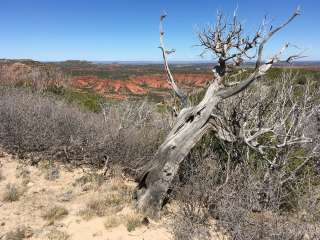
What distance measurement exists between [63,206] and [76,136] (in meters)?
2.45

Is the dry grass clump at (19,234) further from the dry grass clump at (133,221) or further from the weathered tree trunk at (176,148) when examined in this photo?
the weathered tree trunk at (176,148)

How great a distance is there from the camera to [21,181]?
686cm

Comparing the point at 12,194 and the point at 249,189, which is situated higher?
the point at 249,189

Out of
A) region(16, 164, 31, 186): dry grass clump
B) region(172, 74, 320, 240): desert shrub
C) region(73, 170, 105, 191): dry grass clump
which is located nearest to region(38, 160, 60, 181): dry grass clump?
region(16, 164, 31, 186): dry grass clump

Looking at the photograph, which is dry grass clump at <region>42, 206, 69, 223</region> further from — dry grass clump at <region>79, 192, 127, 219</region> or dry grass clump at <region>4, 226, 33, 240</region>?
dry grass clump at <region>4, 226, 33, 240</region>

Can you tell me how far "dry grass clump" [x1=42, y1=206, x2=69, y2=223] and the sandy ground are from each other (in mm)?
26

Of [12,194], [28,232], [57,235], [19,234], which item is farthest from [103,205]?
[12,194]

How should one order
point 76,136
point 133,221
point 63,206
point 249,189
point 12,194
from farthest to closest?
point 76,136
point 12,194
point 63,206
point 133,221
point 249,189

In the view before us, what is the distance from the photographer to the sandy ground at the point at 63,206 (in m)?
5.11

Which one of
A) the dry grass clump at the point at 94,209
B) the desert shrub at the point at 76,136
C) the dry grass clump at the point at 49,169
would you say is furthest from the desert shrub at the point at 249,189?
the dry grass clump at the point at 49,169

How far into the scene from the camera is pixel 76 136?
8.12 meters

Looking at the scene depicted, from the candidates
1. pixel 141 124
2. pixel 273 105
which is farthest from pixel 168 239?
pixel 141 124

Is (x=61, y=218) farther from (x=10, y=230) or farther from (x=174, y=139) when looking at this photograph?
(x=174, y=139)

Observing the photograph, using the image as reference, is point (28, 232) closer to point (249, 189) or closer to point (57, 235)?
point (57, 235)
